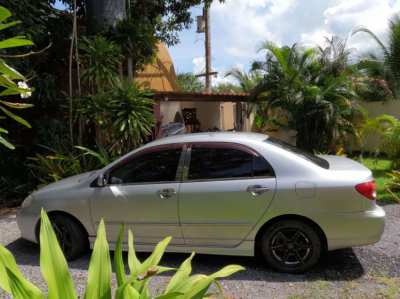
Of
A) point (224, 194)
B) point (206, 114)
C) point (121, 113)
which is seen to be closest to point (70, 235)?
point (224, 194)

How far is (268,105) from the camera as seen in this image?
35.9 feet

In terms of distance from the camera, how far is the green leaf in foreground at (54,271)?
5.42 feet

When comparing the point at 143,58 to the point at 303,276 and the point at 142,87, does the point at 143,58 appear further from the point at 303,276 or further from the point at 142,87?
the point at 303,276

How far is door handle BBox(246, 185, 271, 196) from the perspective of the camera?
4.20m

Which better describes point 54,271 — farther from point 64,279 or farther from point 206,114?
point 206,114

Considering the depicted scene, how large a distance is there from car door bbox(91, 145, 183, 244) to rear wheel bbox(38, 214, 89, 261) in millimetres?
324

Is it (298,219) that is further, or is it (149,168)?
(149,168)

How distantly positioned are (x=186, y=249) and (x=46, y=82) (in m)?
6.19

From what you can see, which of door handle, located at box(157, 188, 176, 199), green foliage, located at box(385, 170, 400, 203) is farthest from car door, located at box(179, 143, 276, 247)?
green foliage, located at box(385, 170, 400, 203)

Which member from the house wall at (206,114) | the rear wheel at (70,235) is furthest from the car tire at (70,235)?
the house wall at (206,114)

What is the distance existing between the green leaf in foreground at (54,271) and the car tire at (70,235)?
10.6 feet

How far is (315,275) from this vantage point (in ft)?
13.9

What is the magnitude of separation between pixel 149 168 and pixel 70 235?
4.27 feet

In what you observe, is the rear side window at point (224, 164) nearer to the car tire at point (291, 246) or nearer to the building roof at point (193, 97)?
the car tire at point (291, 246)
